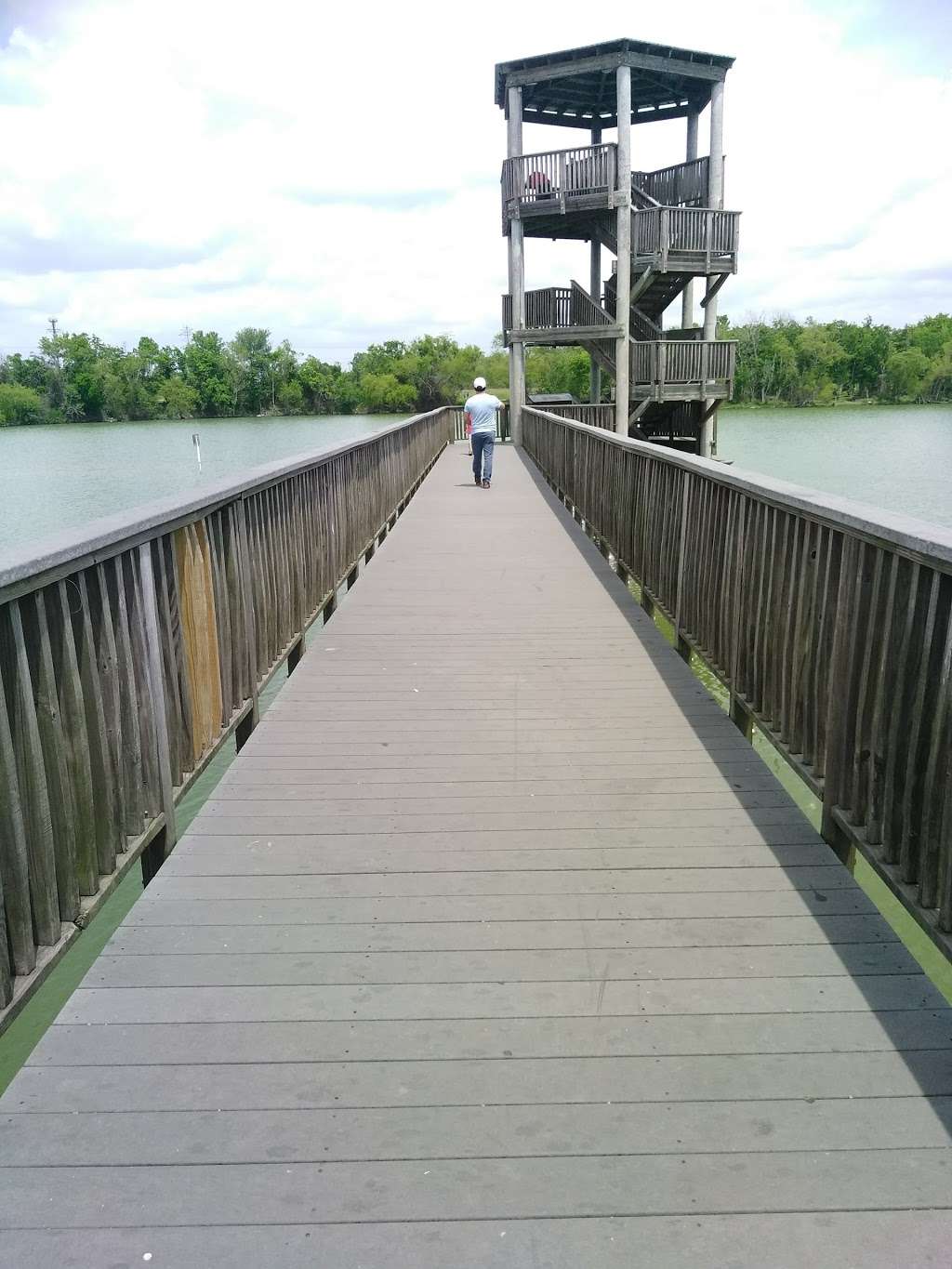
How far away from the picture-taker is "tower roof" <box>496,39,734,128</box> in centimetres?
2180

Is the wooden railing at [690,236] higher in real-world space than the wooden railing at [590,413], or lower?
higher

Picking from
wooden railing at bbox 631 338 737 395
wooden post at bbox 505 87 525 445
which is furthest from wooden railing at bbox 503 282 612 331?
wooden railing at bbox 631 338 737 395

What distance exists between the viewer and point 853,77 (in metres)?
19.0

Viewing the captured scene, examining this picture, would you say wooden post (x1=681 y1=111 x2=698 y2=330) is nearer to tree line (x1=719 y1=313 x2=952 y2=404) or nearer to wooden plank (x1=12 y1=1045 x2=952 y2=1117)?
wooden plank (x1=12 y1=1045 x2=952 y2=1117)

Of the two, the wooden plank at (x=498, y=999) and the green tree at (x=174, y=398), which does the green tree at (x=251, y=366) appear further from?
the wooden plank at (x=498, y=999)

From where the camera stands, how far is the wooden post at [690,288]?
2434 centimetres

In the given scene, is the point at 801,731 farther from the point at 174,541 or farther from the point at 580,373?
the point at 580,373

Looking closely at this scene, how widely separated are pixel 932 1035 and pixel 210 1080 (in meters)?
1.57

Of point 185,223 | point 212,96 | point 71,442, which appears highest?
point 185,223

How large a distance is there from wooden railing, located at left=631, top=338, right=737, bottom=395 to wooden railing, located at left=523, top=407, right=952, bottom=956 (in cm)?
1865

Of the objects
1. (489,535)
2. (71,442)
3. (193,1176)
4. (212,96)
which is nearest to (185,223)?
(71,442)

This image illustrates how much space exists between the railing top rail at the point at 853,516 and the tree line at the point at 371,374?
301 ft

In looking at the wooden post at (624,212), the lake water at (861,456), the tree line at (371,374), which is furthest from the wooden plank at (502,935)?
the tree line at (371,374)

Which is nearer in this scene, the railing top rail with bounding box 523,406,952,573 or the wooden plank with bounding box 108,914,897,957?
the railing top rail with bounding box 523,406,952,573
